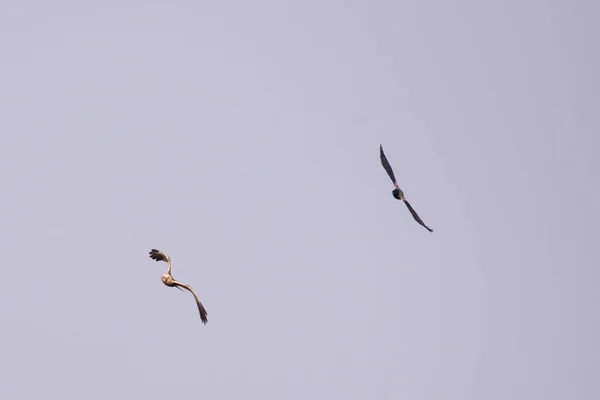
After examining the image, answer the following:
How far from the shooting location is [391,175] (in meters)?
72.4

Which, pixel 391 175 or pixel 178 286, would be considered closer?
pixel 178 286

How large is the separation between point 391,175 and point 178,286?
60.3 ft

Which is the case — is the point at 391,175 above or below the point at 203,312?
above

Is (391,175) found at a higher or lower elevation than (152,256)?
higher

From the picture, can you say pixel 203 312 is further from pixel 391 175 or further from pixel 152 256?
pixel 391 175

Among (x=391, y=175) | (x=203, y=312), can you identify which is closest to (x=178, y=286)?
Result: (x=203, y=312)

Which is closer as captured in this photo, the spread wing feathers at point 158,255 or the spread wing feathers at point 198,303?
the spread wing feathers at point 198,303

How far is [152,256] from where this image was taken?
201 ft

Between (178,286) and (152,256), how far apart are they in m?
3.59

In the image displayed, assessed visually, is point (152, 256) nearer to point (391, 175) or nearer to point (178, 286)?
point (178, 286)

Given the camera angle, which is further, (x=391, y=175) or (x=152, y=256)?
(x=391, y=175)

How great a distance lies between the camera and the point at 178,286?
58406 mm

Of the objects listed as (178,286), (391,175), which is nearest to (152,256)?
(178,286)

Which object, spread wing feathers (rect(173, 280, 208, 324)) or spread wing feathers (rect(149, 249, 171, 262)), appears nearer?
spread wing feathers (rect(173, 280, 208, 324))
